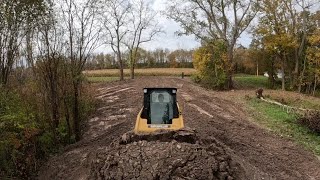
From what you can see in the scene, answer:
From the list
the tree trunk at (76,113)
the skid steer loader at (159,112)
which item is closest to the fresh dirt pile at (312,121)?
the skid steer loader at (159,112)

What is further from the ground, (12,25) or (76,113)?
(12,25)

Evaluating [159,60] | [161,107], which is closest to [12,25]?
[161,107]

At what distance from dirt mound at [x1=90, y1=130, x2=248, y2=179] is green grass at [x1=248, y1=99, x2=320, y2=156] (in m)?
5.26

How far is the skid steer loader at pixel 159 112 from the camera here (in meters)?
11.5

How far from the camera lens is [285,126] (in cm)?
1709

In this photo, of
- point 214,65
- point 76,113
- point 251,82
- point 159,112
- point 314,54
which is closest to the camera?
point 159,112

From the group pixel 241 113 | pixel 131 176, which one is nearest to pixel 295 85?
pixel 241 113

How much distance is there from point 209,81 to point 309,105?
478 inches

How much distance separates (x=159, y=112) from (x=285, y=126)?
7465 mm

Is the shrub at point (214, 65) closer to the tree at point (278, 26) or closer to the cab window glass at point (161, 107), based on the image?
the tree at point (278, 26)

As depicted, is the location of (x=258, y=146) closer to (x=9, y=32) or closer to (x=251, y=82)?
(x=9, y=32)

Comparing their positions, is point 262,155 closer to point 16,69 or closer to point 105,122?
point 105,122

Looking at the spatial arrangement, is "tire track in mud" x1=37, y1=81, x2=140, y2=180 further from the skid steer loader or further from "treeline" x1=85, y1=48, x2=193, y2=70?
"treeline" x1=85, y1=48, x2=193, y2=70

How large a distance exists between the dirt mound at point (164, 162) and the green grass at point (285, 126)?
5.26m
